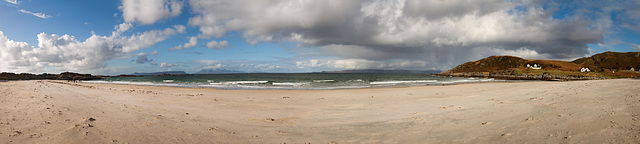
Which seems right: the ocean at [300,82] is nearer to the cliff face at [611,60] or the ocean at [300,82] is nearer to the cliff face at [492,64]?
the cliff face at [492,64]

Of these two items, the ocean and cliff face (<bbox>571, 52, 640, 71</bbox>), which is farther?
cliff face (<bbox>571, 52, 640, 71</bbox>)

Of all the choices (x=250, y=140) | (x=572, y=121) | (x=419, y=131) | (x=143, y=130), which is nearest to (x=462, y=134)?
(x=419, y=131)

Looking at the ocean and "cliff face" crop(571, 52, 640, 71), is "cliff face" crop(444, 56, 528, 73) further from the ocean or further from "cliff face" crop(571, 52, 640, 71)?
the ocean

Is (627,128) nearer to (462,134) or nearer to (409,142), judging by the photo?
(462,134)

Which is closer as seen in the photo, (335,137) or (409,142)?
(409,142)

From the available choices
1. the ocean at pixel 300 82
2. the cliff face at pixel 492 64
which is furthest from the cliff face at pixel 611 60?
the ocean at pixel 300 82

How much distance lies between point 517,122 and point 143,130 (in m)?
10.1

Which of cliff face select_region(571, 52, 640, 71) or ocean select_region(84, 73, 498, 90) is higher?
cliff face select_region(571, 52, 640, 71)

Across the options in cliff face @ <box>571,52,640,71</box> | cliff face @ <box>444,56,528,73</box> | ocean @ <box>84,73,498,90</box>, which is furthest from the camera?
cliff face @ <box>571,52,640,71</box>

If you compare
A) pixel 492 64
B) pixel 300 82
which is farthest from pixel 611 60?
pixel 300 82

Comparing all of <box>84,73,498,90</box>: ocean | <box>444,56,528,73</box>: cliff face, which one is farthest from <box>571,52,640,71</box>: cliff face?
<box>84,73,498,90</box>: ocean

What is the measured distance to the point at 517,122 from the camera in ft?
20.5

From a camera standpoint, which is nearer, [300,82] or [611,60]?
[300,82]

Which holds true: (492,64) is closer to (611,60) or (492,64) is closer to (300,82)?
(611,60)
